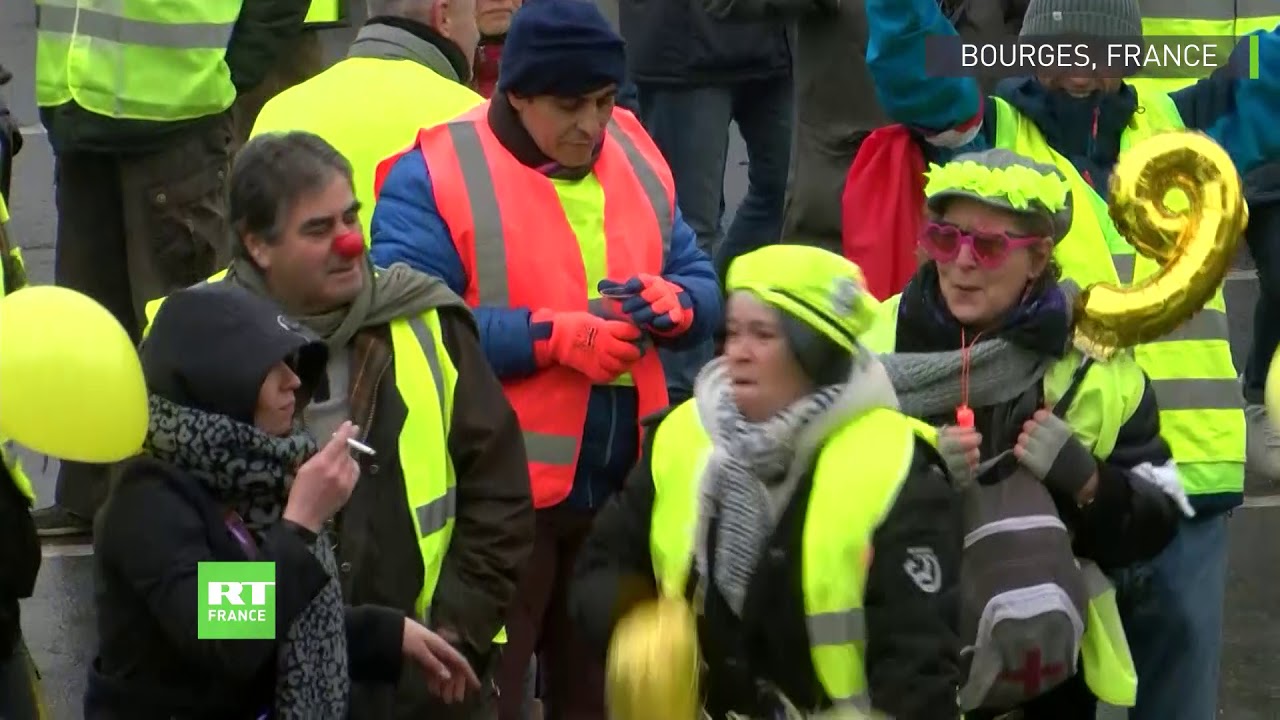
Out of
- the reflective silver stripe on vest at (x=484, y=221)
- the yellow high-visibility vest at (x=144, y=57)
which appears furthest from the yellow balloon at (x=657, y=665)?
the yellow high-visibility vest at (x=144, y=57)

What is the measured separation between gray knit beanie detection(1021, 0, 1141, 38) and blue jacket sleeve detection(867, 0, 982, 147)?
0.25 m

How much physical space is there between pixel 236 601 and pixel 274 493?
0.67 feet

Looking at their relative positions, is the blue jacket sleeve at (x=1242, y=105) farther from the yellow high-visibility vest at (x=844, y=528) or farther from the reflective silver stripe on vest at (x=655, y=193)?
the yellow high-visibility vest at (x=844, y=528)

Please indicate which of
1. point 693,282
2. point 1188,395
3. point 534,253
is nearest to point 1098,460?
point 1188,395

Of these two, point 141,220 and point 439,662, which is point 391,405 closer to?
point 439,662

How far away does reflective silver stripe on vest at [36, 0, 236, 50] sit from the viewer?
20.0 ft

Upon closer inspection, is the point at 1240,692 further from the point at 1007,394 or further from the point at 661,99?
the point at 661,99

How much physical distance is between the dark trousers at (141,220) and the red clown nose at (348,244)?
7.68 feet

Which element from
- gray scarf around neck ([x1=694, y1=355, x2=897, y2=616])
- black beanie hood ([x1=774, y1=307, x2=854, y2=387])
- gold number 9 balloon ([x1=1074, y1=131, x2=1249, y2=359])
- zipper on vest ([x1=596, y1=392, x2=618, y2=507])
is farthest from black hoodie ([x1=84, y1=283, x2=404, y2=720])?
gold number 9 balloon ([x1=1074, y1=131, x2=1249, y2=359])

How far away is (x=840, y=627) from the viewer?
11.6 feet

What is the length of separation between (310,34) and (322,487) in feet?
12.3

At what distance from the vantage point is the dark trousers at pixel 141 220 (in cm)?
618

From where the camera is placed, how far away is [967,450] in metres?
3.86

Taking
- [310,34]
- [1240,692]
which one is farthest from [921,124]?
[310,34]
